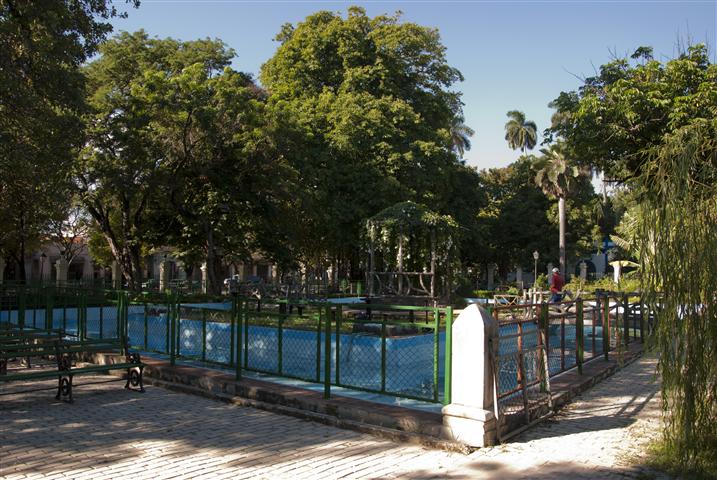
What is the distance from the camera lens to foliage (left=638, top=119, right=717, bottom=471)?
5.21 meters

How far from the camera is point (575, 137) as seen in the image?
2200 cm

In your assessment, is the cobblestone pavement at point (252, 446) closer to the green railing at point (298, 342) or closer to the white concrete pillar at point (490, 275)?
the green railing at point (298, 342)

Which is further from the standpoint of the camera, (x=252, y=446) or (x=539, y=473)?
(x=252, y=446)

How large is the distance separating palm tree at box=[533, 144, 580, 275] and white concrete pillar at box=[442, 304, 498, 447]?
125ft

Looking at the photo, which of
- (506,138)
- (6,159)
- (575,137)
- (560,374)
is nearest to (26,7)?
(6,159)

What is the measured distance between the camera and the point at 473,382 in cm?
613

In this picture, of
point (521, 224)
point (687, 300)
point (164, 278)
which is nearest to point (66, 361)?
point (687, 300)

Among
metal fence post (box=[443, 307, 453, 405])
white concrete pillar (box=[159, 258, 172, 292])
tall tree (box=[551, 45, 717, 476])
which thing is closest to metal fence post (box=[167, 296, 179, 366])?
metal fence post (box=[443, 307, 453, 405])

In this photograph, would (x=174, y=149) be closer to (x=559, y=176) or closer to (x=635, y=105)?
(x=635, y=105)

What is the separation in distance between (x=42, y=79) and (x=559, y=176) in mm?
36565

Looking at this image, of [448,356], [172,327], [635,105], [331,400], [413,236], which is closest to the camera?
[448,356]

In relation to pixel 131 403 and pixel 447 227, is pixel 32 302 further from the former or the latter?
pixel 447 227

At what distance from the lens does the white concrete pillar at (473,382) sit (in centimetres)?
608

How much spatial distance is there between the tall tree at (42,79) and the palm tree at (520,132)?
62268 mm
